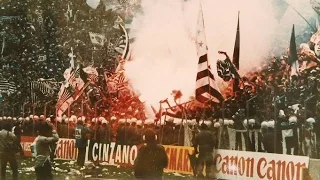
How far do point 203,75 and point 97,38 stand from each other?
103 cm

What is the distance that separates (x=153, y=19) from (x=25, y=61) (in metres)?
1.38

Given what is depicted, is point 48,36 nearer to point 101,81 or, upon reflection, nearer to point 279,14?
point 101,81

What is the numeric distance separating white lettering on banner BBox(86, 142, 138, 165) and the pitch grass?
64 millimetres

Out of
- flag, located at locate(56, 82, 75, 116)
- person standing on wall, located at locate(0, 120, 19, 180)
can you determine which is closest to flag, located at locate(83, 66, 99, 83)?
flag, located at locate(56, 82, 75, 116)

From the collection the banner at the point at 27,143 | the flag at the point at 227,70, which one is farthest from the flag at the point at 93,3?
the banner at the point at 27,143

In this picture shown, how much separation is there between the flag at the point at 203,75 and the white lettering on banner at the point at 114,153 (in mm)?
748

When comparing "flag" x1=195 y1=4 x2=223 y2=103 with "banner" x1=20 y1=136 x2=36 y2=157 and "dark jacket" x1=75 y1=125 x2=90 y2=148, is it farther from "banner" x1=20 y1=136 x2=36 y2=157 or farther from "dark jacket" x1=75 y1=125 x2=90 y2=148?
"banner" x1=20 y1=136 x2=36 y2=157

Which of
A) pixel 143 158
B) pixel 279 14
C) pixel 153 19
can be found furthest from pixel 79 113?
pixel 279 14

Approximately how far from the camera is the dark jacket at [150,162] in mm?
3846

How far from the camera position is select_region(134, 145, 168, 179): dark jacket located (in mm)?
3846

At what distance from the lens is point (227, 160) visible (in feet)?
11.8

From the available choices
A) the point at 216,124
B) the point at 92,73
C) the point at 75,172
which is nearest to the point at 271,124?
the point at 216,124

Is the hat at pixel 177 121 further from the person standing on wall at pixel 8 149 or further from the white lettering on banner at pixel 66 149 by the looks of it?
the person standing on wall at pixel 8 149

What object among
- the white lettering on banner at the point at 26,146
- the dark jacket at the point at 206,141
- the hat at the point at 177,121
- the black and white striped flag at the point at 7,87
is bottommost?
the white lettering on banner at the point at 26,146
